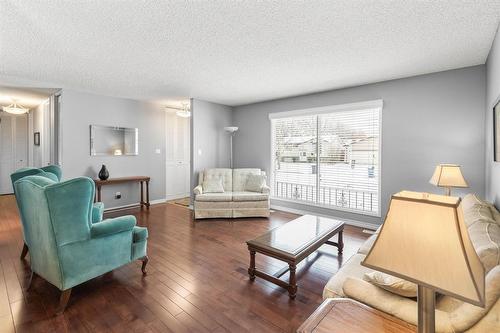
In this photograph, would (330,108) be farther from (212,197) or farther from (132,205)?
(132,205)

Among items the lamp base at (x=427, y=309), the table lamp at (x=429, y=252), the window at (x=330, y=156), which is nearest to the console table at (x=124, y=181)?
the window at (x=330, y=156)

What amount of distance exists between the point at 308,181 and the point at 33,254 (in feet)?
13.5

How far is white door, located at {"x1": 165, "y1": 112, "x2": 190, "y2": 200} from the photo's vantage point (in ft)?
20.3

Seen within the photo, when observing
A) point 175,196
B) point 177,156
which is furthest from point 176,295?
point 177,156

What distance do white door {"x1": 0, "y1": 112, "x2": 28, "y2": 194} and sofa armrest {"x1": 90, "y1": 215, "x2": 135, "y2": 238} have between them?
7100mm

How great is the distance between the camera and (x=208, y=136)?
218 inches

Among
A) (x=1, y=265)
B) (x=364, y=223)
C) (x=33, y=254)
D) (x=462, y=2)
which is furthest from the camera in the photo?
(x=364, y=223)

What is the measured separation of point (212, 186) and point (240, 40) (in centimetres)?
298

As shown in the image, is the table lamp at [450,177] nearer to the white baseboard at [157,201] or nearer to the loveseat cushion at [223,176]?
the loveseat cushion at [223,176]

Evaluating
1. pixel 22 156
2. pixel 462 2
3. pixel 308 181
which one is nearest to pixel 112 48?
pixel 462 2

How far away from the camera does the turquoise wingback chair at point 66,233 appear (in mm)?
1819

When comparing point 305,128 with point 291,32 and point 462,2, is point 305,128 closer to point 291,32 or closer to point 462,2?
point 291,32

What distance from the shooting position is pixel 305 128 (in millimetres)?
4832

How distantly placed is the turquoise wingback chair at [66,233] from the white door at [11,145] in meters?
6.50
